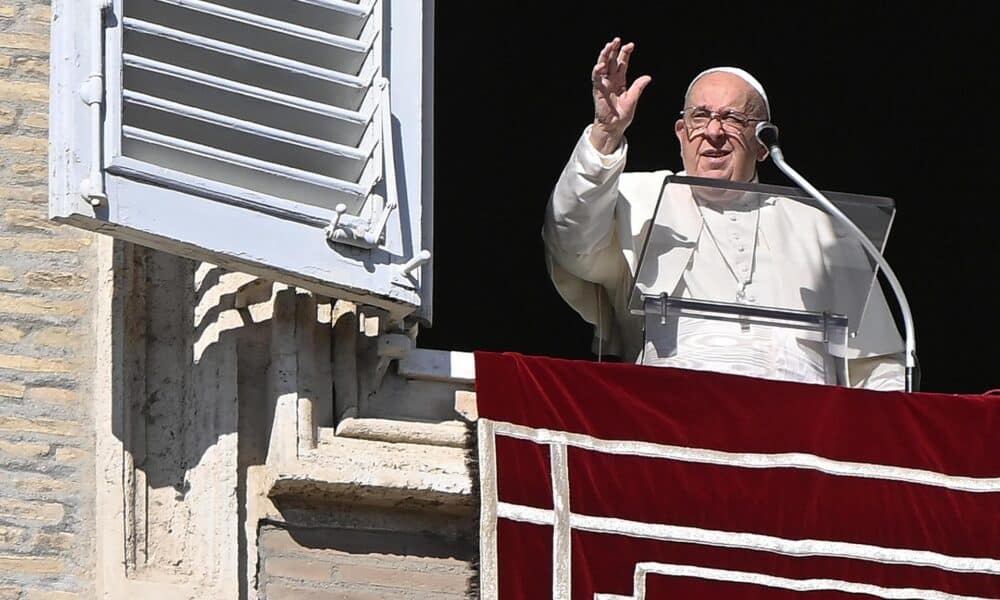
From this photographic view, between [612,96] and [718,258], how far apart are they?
466 mm

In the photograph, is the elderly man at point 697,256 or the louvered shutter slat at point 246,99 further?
the elderly man at point 697,256

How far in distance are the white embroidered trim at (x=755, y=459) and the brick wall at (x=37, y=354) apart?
0.89 m

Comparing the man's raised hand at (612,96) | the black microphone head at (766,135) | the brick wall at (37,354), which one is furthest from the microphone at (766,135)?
the brick wall at (37,354)

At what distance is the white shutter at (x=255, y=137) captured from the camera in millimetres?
7203

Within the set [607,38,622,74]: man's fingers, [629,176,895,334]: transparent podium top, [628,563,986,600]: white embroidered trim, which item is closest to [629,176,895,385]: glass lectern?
[629,176,895,334]: transparent podium top

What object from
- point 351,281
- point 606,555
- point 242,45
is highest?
point 242,45

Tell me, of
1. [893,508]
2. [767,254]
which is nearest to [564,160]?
[767,254]

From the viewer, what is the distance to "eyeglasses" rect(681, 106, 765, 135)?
28.3 ft

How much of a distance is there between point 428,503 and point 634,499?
0.43m

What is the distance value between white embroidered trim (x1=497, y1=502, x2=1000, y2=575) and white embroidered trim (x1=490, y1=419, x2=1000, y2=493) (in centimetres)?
16

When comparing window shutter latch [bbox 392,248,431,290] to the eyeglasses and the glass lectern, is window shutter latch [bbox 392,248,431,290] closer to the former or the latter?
the glass lectern

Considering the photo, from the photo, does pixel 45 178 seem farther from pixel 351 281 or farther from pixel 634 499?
pixel 634 499

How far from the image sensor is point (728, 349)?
8078 mm

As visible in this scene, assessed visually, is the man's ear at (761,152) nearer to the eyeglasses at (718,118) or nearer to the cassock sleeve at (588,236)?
the eyeglasses at (718,118)
